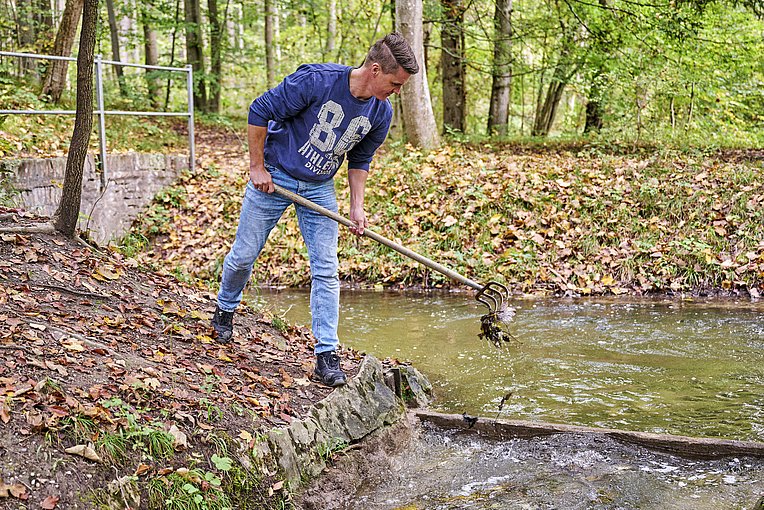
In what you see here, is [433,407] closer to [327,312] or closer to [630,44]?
[327,312]

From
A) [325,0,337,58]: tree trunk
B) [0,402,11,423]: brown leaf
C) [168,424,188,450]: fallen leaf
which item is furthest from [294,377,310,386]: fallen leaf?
[325,0,337,58]: tree trunk

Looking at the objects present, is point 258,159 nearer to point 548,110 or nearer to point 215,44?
point 215,44

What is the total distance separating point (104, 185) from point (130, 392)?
704cm

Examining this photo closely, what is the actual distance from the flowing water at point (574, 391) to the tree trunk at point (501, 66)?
812 centimetres

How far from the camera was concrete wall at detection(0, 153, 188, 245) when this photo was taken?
8641 millimetres

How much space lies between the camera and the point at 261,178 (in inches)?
179

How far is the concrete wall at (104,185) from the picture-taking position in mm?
8641

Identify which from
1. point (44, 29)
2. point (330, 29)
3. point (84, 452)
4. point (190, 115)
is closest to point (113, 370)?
point (84, 452)

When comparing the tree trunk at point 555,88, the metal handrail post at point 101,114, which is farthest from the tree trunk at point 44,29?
the tree trunk at point 555,88

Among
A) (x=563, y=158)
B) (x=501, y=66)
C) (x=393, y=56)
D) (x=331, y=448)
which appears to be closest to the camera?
(x=393, y=56)

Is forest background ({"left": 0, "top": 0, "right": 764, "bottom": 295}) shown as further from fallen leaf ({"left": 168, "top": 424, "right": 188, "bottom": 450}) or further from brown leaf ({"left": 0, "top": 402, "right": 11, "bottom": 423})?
brown leaf ({"left": 0, "top": 402, "right": 11, "bottom": 423})

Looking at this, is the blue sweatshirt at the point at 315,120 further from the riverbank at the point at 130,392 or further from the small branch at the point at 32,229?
the small branch at the point at 32,229

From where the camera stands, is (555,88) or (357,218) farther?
(555,88)

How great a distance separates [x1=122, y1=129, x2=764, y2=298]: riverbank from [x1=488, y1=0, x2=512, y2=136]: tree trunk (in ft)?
14.1
